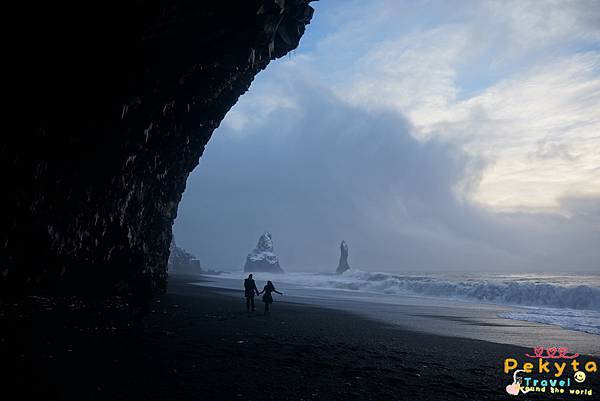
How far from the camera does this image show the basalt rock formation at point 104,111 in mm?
11281

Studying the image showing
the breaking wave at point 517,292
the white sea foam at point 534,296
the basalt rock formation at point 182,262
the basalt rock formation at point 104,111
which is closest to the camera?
the basalt rock formation at point 104,111

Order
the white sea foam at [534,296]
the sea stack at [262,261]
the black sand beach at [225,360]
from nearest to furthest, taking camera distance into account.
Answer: the black sand beach at [225,360], the white sea foam at [534,296], the sea stack at [262,261]

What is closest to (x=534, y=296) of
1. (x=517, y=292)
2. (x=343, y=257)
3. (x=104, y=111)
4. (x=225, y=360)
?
(x=517, y=292)

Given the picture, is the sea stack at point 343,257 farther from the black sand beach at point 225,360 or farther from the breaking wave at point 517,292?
the black sand beach at point 225,360

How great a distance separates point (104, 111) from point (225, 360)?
10860 mm

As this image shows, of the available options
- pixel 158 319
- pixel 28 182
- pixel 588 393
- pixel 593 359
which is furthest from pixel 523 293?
pixel 28 182

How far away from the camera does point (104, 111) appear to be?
14.4m

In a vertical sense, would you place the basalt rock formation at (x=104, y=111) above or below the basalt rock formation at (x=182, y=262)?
above

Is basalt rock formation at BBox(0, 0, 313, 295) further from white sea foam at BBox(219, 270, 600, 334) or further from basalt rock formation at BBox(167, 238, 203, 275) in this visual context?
basalt rock formation at BBox(167, 238, 203, 275)

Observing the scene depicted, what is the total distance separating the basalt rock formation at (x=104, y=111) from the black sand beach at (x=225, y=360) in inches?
138

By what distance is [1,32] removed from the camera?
9742mm

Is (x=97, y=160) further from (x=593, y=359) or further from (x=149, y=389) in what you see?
(x=593, y=359)

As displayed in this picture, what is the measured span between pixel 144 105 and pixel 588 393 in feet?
60.7

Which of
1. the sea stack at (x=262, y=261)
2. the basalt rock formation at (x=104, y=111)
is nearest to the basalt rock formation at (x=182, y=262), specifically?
the sea stack at (x=262, y=261)
